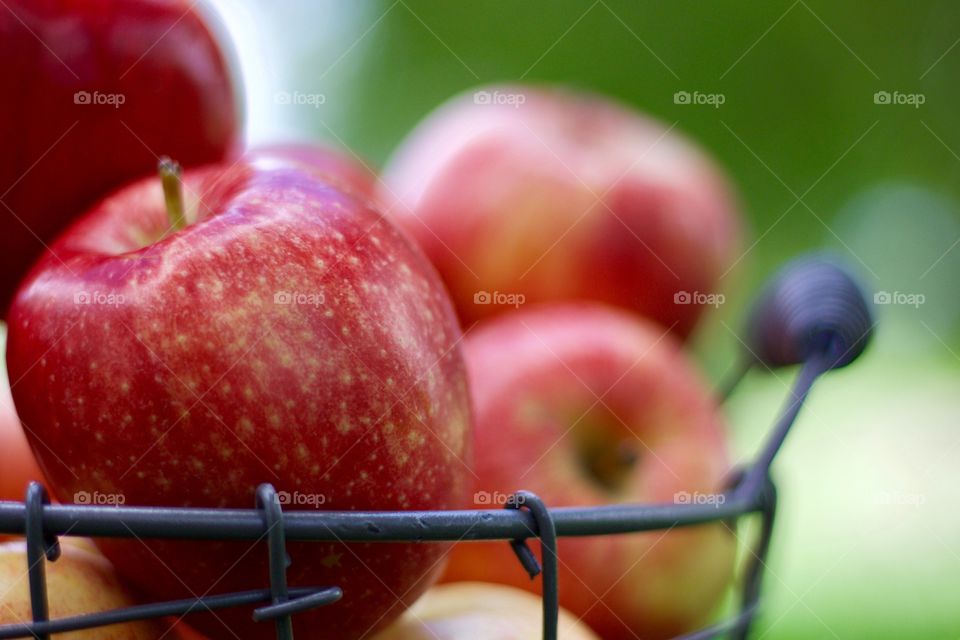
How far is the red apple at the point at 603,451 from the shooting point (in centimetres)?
57

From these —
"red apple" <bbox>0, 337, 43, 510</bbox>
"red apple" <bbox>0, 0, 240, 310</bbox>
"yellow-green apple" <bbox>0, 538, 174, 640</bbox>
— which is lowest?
"yellow-green apple" <bbox>0, 538, 174, 640</bbox>

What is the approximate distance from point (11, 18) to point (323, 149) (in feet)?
1.06

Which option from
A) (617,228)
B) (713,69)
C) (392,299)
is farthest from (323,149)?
(713,69)

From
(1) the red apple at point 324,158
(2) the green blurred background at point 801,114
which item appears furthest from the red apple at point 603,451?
(2) the green blurred background at point 801,114

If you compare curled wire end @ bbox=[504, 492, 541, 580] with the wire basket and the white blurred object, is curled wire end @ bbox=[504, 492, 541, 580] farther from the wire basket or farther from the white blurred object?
the white blurred object

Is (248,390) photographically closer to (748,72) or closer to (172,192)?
(172,192)

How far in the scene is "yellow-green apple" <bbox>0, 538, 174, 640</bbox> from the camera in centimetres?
38

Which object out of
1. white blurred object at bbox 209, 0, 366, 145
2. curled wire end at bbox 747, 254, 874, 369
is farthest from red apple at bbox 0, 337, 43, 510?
white blurred object at bbox 209, 0, 366, 145

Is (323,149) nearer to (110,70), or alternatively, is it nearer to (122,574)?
(110,70)

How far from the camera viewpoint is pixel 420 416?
412 millimetres

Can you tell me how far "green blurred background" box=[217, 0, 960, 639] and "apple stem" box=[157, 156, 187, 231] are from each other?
76 cm

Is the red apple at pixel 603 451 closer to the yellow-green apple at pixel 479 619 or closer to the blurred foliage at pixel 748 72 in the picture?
the yellow-green apple at pixel 479 619

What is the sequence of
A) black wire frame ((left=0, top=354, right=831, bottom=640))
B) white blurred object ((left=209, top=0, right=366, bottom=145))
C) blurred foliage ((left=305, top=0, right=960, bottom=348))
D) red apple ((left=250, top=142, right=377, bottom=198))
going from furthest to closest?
blurred foliage ((left=305, top=0, right=960, bottom=348))
white blurred object ((left=209, top=0, right=366, bottom=145))
red apple ((left=250, top=142, right=377, bottom=198))
black wire frame ((left=0, top=354, right=831, bottom=640))

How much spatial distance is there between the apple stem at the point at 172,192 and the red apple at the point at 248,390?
1.3 inches
